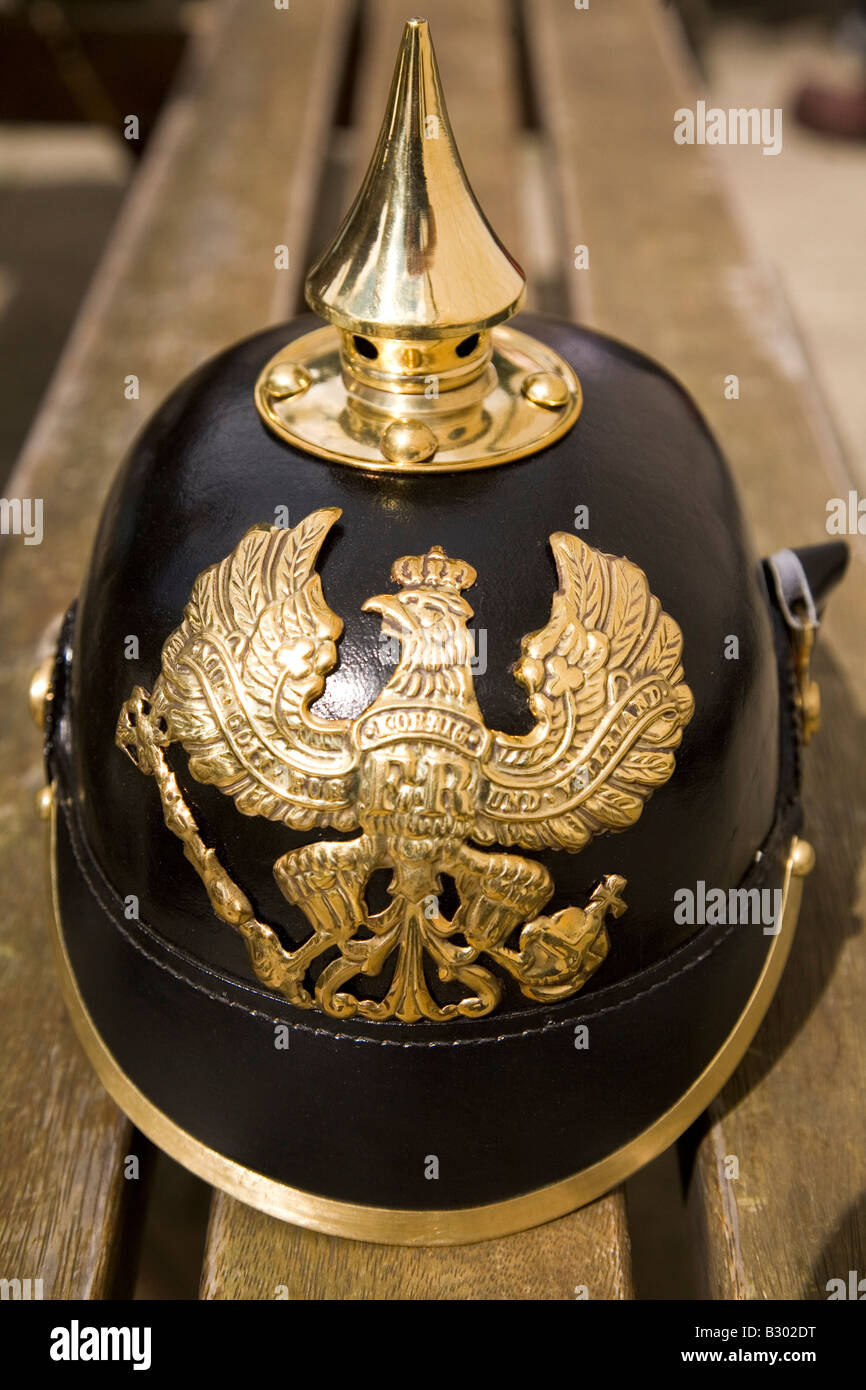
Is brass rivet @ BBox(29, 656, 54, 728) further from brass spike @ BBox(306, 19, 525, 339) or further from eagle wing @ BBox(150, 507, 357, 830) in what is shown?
brass spike @ BBox(306, 19, 525, 339)

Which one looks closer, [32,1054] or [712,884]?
[712,884]

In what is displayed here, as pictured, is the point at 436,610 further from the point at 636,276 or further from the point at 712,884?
the point at 636,276

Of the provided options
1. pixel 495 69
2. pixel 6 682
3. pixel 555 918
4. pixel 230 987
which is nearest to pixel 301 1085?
pixel 230 987

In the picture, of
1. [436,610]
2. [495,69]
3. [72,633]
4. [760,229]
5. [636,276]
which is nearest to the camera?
[436,610]

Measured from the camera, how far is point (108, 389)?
1.90 m

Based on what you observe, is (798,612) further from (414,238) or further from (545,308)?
(545,308)

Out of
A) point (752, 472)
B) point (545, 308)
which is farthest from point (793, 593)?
point (545, 308)

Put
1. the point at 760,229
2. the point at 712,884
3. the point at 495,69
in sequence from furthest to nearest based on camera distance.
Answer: the point at 760,229
the point at 495,69
the point at 712,884

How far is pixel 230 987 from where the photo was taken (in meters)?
0.92

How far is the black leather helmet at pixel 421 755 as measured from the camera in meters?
0.83

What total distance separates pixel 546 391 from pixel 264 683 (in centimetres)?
31

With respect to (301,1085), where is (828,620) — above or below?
above

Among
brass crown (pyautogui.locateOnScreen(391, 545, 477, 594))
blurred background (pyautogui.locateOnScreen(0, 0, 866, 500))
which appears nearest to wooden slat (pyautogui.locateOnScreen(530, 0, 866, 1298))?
brass crown (pyautogui.locateOnScreen(391, 545, 477, 594))

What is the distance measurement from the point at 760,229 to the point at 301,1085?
3.86m
